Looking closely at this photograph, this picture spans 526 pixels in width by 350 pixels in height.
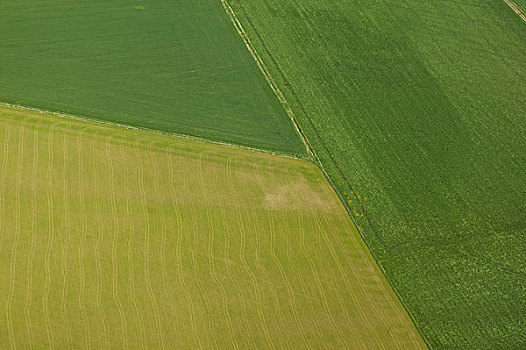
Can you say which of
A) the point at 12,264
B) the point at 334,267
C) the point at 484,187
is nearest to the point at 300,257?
the point at 334,267

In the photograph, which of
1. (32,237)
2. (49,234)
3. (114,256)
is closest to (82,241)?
(49,234)

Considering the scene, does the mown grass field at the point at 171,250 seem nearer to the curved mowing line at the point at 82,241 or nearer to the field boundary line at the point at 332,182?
the curved mowing line at the point at 82,241

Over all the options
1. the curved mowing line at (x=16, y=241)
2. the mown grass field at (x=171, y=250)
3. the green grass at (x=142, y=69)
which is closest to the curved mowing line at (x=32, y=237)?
the mown grass field at (x=171, y=250)

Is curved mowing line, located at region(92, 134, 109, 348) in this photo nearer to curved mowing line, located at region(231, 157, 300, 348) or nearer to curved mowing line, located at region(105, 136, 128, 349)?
curved mowing line, located at region(105, 136, 128, 349)

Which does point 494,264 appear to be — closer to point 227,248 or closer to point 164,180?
point 227,248

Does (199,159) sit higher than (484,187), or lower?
lower

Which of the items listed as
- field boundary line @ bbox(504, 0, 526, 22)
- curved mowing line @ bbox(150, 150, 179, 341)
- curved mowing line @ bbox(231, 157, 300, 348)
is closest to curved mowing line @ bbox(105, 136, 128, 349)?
curved mowing line @ bbox(150, 150, 179, 341)
